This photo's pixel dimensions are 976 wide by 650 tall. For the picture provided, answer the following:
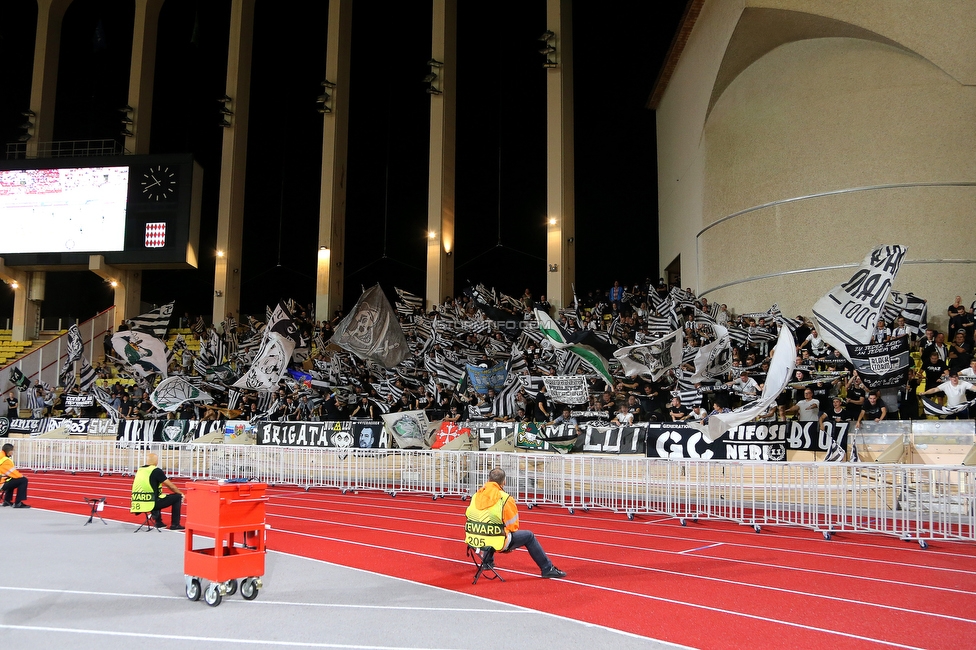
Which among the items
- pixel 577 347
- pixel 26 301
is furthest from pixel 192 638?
pixel 26 301

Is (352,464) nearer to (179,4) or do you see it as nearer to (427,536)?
(427,536)

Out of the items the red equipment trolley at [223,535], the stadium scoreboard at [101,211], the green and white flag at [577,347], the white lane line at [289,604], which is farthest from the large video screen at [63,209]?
the red equipment trolley at [223,535]

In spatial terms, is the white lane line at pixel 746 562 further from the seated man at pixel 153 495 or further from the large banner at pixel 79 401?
the large banner at pixel 79 401

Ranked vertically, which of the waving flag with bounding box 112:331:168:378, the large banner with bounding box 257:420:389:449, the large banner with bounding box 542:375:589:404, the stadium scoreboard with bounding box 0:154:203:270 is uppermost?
the stadium scoreboard with bounding box 0:154:203:270

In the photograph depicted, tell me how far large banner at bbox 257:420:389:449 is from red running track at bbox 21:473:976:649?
406 cm

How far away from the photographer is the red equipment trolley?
22.5ft

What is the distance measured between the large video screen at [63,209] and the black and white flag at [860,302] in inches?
1033

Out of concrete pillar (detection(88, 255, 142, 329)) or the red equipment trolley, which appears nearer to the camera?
the red equipment trolley

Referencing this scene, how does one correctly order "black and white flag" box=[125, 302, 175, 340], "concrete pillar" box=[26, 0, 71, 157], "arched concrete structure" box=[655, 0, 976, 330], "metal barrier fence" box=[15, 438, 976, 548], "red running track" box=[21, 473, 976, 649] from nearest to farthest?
"red running track" box=[21, 473, 976, 649] → "metal barrier fence" box=[15, 438, 976, 548] → "arched concrete structure" box=[655, 0, 976, 330] → "black and white flag" box=[125, 302, 175, 340] → "concrete pillar" box=[26, 0, 71, 157]

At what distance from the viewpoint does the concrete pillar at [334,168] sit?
102ft

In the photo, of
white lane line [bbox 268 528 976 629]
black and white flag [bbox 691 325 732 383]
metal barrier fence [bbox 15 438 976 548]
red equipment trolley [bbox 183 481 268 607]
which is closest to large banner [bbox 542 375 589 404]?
black and white flag [bbox 691 325 732 383]

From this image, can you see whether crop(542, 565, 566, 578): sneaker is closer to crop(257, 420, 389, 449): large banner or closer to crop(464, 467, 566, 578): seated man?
crop(464, 467, 566, 578): seated man

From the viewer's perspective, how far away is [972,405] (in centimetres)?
1387

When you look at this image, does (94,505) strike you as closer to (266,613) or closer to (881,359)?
(266,613)
